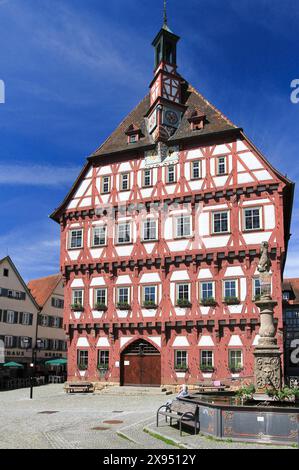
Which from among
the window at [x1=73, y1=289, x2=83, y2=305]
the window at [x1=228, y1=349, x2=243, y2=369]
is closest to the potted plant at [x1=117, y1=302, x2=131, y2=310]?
the window at [x1=73, y1=289, x2=83, y2=305]

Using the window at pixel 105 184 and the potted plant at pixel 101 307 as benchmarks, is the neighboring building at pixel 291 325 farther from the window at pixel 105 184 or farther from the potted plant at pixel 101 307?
the window at pixel 105 184

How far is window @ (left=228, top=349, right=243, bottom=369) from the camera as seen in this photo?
3141cm

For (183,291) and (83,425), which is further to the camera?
(183,291)

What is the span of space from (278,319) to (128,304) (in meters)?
9.97

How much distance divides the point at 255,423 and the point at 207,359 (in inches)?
770

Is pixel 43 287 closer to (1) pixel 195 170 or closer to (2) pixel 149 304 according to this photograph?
(2) pixel 149 304

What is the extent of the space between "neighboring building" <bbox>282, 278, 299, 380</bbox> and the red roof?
917 inches

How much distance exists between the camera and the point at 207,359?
106ft

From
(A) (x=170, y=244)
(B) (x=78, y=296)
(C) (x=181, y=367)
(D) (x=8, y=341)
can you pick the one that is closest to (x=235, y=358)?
(C) (x=181, y=367)

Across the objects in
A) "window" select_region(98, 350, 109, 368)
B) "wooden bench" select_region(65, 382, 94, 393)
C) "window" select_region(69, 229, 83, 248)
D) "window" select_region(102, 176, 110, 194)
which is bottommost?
"wooden bench" select_region(65, 382, 94, 393)

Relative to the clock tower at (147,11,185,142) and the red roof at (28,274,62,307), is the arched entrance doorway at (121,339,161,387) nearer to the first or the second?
the clock tower at (147,11,185,142)

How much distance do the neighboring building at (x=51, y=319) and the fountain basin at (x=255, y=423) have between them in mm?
39200

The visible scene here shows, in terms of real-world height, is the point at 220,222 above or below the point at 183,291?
above

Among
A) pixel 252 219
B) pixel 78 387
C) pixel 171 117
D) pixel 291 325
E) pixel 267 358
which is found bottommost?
pixel 78 387
